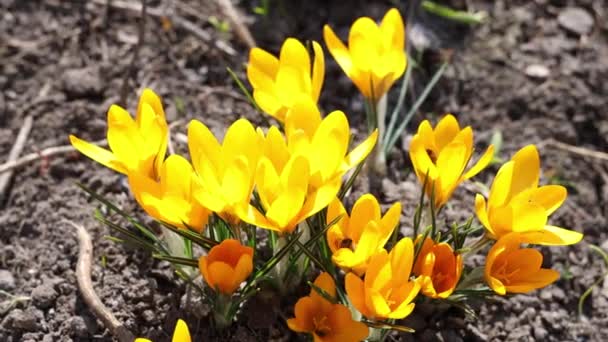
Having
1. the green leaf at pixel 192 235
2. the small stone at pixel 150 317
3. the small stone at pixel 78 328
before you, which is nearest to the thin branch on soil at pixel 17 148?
the small stone at pixel 78 328

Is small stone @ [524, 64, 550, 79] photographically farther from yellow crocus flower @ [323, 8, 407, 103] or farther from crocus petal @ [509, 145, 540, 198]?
crocus petal @ [509, 145, 540, 198]

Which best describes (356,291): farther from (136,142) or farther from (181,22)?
(181,22)

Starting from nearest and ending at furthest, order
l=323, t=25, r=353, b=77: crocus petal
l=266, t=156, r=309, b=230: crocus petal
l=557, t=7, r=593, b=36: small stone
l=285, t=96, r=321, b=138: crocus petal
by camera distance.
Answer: l=266, t=156, r=309, b=230: crocus petal, l=285, t=96, r=321, b=138: crocus petal, l=323, t=25, r=353, b=77: crocus petal, l=557, t=7, r=593, b=36: small stone

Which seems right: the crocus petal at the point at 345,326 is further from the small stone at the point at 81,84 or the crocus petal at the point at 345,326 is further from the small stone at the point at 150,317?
the small stone at the point at 81,84

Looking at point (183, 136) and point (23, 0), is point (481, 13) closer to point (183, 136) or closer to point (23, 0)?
point (183, 136)

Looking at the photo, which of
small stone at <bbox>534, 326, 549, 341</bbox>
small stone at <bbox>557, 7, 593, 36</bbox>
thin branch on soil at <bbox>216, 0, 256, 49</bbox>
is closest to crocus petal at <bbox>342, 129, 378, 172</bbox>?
small stone at <bbox>534, 326, 549, 341</bbox>

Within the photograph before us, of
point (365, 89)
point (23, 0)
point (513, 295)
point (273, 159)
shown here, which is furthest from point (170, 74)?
point (513, 295)

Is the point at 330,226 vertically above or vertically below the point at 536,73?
above
